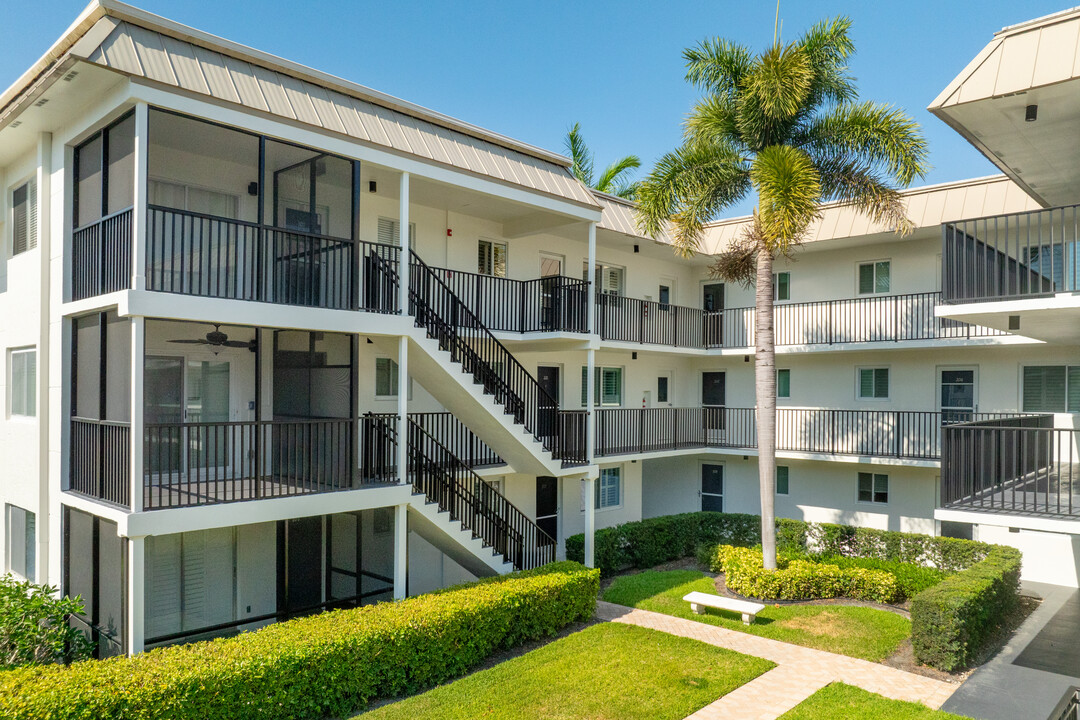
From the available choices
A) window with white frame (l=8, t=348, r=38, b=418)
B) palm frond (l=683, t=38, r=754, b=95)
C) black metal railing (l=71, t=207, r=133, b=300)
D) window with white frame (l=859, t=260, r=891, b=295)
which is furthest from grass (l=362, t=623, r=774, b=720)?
window with white frame (l=859, t=260, r=891, b=295)

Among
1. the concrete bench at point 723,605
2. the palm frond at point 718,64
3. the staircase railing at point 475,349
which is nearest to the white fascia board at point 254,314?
the staircase railing at point 475,349

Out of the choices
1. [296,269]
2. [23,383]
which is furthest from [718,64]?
[23,383]

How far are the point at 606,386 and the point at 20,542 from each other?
13271 mm

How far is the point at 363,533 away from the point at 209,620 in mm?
3000

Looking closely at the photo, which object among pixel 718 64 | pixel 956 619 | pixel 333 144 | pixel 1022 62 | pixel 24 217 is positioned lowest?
pixel 956 619

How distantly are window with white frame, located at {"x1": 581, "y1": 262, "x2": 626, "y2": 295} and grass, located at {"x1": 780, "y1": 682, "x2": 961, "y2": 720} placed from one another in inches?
449

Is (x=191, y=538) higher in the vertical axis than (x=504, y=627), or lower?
higher

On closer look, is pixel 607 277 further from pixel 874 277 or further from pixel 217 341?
pixel 217 341

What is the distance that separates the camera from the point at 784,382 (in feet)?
69.1

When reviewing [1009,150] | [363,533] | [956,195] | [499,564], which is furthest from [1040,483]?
[363,533]

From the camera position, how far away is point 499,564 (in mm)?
13414

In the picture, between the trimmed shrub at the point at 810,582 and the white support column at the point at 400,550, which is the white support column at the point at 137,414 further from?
the trimmed shrub at the point at 810,582

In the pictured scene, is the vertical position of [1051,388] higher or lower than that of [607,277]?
lower

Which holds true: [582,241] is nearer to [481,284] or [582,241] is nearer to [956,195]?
[481,284]
